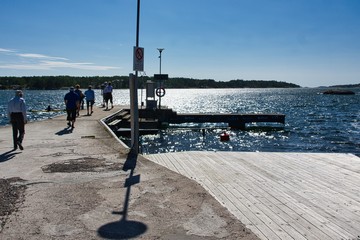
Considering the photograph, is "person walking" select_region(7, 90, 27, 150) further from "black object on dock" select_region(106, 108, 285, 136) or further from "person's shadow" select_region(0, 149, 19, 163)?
"black object on dock" select_region(106, 108, 285, 136)

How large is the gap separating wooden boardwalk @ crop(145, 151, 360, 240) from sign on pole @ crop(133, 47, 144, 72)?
Answer: 8.15 feet

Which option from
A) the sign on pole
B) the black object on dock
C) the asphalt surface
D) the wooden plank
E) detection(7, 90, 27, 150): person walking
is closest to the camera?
the asphalt surface

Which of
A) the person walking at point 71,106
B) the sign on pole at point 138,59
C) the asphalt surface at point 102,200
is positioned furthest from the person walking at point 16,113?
the person walking at point 71,106

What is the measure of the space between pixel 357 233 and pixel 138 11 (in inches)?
288

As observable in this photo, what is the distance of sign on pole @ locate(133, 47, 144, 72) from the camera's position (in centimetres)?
966

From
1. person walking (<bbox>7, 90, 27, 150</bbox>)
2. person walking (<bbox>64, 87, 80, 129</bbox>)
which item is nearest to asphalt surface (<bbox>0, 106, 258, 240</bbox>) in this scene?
person walking (<bbox>7, 90, 27, 150</bbox>)

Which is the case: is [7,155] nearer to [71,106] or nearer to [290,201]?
[71,106]

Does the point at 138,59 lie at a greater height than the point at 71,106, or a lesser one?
greater

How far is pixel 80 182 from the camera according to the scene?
717cm

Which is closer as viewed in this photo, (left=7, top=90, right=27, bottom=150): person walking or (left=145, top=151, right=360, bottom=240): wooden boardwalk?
(left=145, top=151, right=360, bottom=240): wooden boardwalk

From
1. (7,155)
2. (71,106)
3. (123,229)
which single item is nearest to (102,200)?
(123,229)

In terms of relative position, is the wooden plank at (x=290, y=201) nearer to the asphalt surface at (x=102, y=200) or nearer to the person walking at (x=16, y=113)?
the asphalt surface at (x=102, y=200)

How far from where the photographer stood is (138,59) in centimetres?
972

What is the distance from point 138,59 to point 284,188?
5054mm
